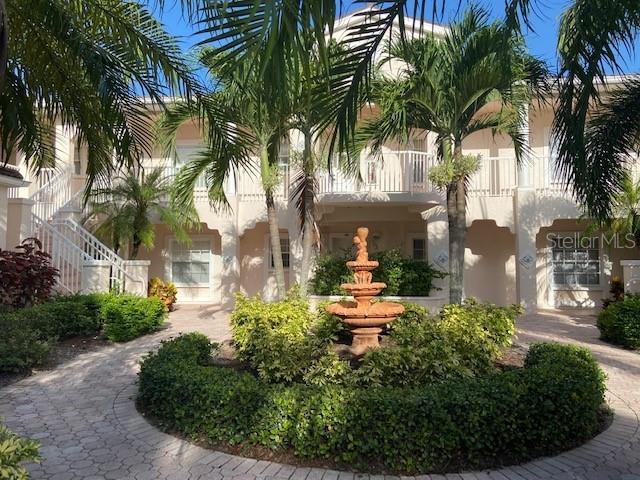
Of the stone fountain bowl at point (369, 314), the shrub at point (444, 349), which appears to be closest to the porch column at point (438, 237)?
the shrub at point (444, 349)

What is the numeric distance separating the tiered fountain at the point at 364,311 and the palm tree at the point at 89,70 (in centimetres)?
355

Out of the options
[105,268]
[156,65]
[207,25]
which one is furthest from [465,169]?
[105,268]

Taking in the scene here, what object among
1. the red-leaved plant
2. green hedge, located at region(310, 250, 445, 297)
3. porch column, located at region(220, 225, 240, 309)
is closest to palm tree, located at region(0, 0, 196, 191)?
the red-leaved plant

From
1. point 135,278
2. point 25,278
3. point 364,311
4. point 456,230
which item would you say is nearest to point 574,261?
point 456,230

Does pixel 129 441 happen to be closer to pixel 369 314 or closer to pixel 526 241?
pixel 369 314

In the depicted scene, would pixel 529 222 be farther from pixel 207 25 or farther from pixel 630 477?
pixel 207 25

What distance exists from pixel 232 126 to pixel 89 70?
1697mm

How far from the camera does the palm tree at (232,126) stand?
2.88 m

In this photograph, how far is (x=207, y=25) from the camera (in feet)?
8.40

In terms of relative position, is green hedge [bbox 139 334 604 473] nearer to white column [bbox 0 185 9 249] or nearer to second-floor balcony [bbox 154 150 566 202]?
second-floor balcony [bbox 154 150 566 202]

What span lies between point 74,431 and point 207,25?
413 centimetres

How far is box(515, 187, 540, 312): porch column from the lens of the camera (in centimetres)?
1379

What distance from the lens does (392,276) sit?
11.7m

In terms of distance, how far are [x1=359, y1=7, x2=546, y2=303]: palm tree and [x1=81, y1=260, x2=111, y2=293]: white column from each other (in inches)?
255
